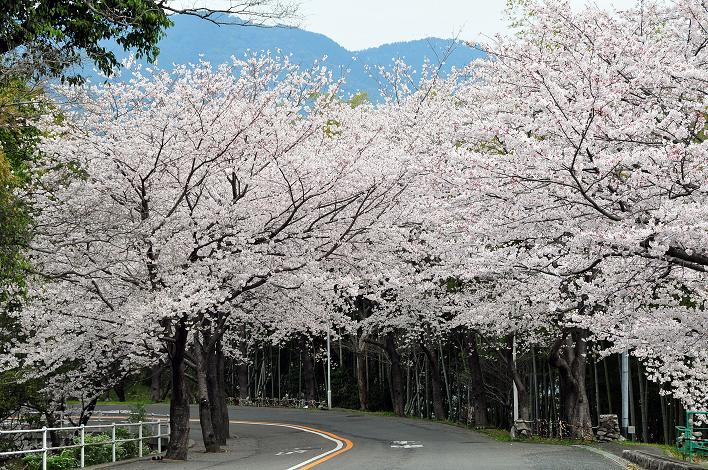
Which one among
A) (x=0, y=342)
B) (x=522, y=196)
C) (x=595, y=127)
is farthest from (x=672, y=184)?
(x=0, y=342)

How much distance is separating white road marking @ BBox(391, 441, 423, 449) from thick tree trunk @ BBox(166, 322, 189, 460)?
543 centimetres

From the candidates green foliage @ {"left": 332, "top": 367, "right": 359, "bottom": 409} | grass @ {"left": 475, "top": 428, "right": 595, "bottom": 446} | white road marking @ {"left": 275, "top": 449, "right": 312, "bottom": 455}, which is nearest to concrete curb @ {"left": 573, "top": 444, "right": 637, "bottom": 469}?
grass @ {"left": 475, "top": 428, "right": 595, "bottom": 446}

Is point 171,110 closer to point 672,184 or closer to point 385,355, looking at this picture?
point 672,184

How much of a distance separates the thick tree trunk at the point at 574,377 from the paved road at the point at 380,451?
2.90 m

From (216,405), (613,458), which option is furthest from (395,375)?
(613,458)

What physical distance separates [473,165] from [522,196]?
0.90 meters

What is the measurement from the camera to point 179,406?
1959 centimetres

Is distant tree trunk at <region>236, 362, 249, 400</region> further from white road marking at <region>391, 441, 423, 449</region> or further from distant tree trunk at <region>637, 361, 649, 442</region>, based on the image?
white road marking at <region>391, 441, 423, 449</region>

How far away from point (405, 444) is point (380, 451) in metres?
2.48

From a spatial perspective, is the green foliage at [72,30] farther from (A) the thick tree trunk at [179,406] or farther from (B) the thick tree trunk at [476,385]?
(B) the thick tree trunk at [476,385]

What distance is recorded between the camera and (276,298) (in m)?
23.6

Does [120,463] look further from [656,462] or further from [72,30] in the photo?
[656,462]

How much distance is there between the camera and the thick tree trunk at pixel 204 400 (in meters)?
22.0

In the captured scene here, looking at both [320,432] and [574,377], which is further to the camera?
[320,432]
